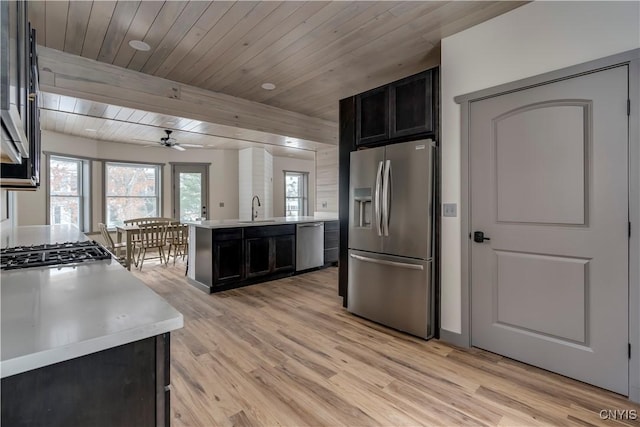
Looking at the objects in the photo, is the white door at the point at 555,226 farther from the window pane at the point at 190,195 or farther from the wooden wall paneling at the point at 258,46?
the window pane at the point at 190,195

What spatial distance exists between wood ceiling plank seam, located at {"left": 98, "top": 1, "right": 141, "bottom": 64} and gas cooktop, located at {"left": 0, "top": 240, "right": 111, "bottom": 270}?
1.84 m

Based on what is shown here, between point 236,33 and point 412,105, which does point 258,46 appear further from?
point 412,105

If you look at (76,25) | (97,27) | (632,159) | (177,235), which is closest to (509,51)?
(632,159)

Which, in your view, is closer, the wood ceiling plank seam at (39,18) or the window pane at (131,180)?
the wood ceiling plank seam at (39,18)

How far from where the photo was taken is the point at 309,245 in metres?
5.19

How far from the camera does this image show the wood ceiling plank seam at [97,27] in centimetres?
Result: 240

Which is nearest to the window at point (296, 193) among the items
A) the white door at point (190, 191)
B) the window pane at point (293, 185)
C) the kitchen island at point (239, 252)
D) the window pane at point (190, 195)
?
the window pane at point (293, 185)

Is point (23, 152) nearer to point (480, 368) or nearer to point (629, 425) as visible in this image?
point (480, 368)

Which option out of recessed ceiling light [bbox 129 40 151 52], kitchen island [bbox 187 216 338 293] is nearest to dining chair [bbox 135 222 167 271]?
kitchen island [bbox 187 216 338 293]

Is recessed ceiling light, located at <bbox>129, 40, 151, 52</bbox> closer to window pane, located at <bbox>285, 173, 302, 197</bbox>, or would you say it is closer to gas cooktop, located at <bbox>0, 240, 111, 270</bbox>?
gas cooktop, located at <bbox>0, 240, 111, 270</bbox>

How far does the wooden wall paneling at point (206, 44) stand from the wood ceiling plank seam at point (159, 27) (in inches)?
11.8

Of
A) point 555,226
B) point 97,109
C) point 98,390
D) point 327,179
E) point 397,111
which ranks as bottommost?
point 98,390

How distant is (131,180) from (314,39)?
6012mm

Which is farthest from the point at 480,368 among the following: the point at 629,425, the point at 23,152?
the point at 23,152
